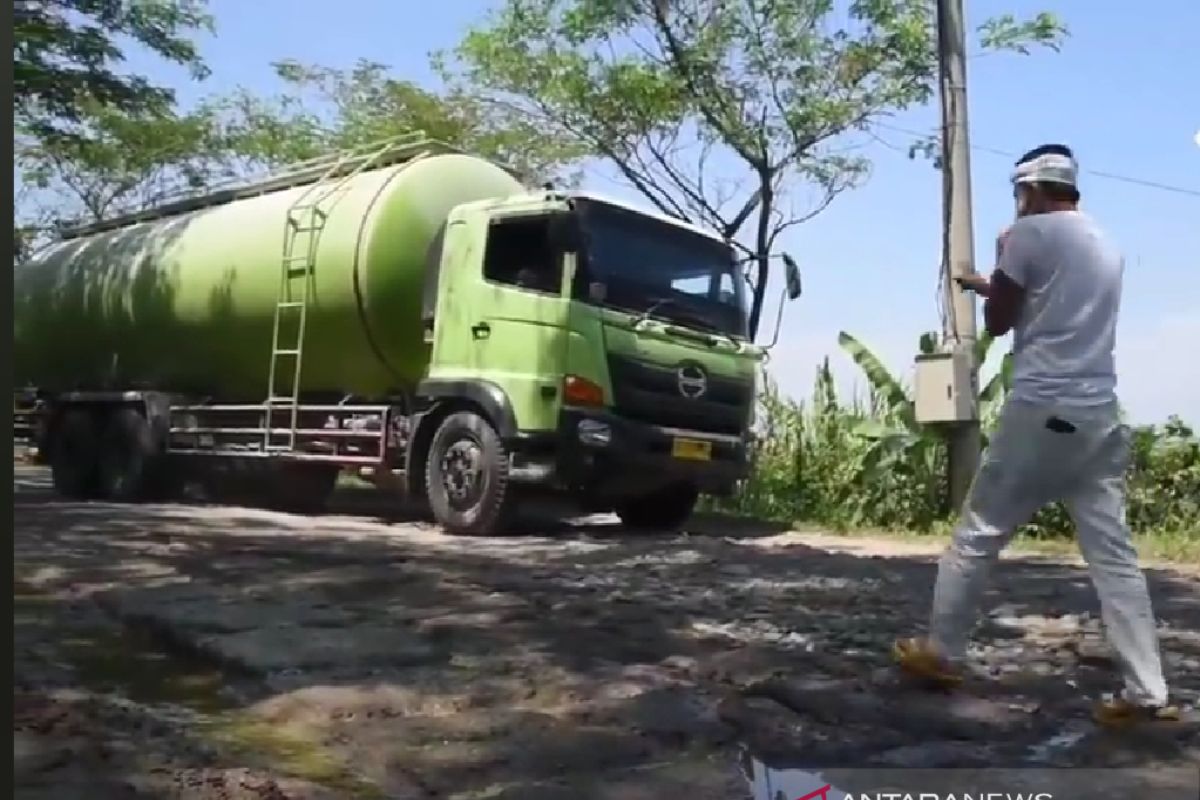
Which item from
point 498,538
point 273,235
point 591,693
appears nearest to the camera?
point 591,693

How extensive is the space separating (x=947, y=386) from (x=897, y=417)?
1673 millimetres

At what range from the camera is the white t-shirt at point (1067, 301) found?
3586mm

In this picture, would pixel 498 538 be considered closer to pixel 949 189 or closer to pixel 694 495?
pixel 694 495

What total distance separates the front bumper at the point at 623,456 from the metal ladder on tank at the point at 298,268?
8.72 ft

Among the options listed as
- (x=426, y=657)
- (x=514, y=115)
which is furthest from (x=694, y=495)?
(x=514, y=115)

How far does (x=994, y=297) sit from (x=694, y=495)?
6005 millimetres

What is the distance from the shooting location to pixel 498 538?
8461 mm

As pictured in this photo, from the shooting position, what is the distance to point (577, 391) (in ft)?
27.0

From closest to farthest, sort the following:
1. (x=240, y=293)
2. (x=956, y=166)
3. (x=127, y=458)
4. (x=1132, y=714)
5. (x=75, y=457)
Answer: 1. (x=1132, y=714)
2. (x=956, y=166)
3. (x=240, y=293)
4. (x=127, y=458)
5. (x=75, y=457)

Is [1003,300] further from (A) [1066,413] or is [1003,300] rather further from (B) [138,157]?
(B) [138,157]

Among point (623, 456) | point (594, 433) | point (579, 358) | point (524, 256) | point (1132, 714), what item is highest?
point (524, 256)

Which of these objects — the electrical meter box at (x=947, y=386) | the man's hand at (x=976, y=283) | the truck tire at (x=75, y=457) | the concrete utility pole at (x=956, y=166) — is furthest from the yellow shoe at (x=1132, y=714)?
the truck tire at (x=75, y=457)

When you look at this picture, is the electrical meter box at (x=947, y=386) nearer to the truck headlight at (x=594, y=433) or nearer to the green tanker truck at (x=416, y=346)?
the green tanker truck at (x=416, y=346)

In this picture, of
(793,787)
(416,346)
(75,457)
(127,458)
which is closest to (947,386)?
(416,346)
